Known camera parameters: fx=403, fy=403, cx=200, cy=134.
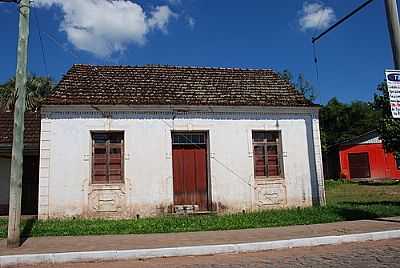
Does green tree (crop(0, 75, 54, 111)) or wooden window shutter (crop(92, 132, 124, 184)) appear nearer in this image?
wooden window shutter (crop(92, 132, 124, 184))

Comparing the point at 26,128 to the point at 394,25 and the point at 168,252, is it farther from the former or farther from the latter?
the point at 394,25

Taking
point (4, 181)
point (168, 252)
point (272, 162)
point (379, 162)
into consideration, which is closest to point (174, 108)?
point (272, 162)

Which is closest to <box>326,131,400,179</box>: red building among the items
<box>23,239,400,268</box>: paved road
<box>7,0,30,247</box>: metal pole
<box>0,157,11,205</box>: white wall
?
<box>23,239,400,268</box>: paved road

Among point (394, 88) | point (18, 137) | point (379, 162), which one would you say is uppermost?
point (394, 88)

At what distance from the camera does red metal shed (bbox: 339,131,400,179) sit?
106 feet

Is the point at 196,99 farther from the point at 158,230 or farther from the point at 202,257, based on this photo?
the point at 202,257

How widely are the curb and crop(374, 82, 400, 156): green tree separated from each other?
7418mm

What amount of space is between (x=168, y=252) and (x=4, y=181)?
10403 millimetres

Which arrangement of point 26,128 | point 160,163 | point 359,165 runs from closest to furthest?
point 160,163 < point 26,128 < point 359,165

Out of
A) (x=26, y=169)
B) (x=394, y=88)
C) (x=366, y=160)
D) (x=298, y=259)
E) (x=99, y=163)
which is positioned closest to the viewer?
(x=298, y=259)

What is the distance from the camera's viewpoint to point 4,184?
15.5 metres

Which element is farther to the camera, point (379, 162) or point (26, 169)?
point (379, 162)

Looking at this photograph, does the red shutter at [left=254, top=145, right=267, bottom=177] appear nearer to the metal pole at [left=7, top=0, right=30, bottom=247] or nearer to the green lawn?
the green lawn

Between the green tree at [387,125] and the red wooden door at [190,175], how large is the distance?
6999 mm
